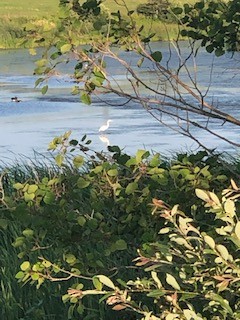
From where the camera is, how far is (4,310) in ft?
11.9

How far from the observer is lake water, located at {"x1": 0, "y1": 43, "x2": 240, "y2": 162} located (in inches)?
457

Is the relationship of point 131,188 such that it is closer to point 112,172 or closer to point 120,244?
point 112,172

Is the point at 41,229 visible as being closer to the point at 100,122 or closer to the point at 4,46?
the point at 100,122

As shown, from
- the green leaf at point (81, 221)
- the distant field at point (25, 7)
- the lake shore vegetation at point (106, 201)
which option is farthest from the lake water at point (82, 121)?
the distant field at point (25, 7)

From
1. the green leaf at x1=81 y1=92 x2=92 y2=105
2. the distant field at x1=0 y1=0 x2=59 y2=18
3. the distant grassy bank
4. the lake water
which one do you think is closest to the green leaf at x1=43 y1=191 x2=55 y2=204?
the green leaf at x1=81 y1=92 x2=92 y2=105

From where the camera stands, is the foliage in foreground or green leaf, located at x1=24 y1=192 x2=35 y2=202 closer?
the foliage in foreground

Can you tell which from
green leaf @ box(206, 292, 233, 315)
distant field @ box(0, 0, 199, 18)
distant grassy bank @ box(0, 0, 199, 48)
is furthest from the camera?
distant field @ box(0, 0, 199, 18)

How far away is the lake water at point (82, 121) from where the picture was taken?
11.6m

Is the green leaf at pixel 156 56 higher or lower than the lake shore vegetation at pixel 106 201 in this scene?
higher

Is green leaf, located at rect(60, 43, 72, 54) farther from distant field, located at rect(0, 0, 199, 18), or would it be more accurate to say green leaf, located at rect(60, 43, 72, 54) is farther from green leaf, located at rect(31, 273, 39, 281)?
distant field, located at rect(0, 0, 199, 18)

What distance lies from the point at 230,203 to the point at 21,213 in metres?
1.07

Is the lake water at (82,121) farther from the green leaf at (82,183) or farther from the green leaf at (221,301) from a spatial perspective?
the green leaf at (221,301)

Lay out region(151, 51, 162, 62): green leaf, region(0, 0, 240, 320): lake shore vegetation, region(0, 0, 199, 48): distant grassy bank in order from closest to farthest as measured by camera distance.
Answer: region(0, 0, 240, 320): lake shore vegetation
region(151, 51, 162, 62): green leaf
region(0, 0, 199, 48): distant grassy bank

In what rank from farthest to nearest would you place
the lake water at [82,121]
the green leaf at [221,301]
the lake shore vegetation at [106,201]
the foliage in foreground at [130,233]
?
the lake water at [82,121] < the lake shore vegetation at [106,201] < the foliage in foreground at [130,233] < the green leaf at [221,301]
